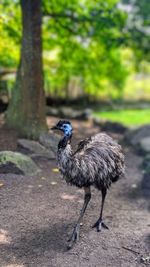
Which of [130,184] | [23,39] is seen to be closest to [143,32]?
[23,39]

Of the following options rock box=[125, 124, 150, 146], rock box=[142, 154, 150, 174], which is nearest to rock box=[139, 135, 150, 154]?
rock box=[125, 124, 150, 146]

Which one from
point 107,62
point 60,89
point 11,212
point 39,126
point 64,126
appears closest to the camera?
point 64,126

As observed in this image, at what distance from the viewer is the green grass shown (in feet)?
59.9

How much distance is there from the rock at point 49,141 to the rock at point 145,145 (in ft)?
8.19

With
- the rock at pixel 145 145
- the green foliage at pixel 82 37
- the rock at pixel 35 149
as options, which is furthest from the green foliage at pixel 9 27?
the rock at pixel 145 145

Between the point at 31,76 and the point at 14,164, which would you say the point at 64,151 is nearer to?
the point at 14,164

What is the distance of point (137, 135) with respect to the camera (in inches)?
507

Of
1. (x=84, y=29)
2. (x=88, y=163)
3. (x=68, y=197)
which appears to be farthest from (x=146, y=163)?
(x=84, y=29)

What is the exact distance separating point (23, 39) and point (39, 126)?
6.48 ft

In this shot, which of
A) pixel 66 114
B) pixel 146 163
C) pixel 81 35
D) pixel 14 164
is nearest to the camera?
pixel 14 164

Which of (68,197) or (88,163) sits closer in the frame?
(88,163)

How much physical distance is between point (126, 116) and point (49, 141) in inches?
393

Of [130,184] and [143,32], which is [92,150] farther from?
[143,32]

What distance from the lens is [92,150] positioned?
677 centimetres
